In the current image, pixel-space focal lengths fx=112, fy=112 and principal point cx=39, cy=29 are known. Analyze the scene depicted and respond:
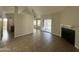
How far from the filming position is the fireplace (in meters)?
2.13

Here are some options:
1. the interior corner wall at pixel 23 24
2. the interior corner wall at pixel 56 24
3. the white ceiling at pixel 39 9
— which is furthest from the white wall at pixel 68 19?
the interior corner wall at pixel 23 24

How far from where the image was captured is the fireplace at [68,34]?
213 cm

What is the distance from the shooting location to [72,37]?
2.15 meters

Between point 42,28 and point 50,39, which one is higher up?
point 42,28

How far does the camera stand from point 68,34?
2203 mm

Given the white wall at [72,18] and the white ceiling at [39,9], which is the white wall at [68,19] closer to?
the white wall at [72,18]

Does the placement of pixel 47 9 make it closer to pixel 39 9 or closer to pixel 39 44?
pixel 39 9

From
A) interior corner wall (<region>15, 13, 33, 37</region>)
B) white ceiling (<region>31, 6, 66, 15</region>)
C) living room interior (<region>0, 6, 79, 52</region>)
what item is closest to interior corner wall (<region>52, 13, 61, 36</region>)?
living room interior (<region>0, 6, 79, 52</region>)

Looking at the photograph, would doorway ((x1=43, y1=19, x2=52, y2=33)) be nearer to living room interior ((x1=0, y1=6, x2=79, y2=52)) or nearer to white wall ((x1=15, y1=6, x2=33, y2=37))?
living room interior ((x1=0, y1=6, x2=79, y2=52))

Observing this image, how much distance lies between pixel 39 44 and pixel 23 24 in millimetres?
525

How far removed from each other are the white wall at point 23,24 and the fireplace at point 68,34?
645 mm
